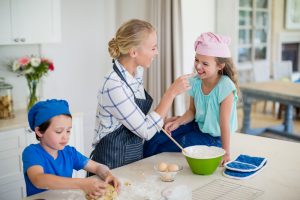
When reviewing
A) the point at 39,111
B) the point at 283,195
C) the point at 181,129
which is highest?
the point at 39,111

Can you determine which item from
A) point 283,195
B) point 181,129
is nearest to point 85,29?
point 181,129

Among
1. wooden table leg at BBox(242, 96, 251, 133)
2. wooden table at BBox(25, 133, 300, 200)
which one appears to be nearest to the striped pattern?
wooden table at BBox(25, 133, 300, 200)

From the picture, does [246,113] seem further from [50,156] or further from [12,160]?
[50,156]

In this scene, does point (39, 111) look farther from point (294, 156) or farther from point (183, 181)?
point (294, 156)

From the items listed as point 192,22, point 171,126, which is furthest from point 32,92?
point 192,22

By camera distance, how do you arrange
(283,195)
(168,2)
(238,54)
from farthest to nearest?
(238,54) → (168,2) → (283,195)

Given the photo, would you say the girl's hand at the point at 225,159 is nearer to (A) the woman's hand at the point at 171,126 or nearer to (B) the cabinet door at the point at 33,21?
(A) the woman's hand at the point at 171,126

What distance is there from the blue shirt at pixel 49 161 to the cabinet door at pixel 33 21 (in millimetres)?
1510

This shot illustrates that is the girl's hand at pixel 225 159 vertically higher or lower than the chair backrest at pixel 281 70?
lower

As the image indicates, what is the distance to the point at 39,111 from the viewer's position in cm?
146

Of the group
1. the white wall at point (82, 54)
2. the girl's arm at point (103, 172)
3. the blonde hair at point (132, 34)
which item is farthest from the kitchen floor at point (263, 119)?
the girl's arm at point (103, 172)

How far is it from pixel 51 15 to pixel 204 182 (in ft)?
6.72

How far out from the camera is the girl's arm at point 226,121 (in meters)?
1.75

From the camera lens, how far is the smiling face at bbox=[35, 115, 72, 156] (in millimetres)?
1471
